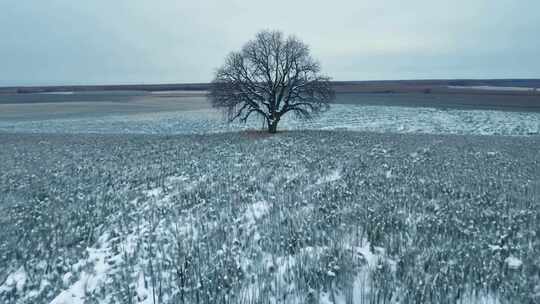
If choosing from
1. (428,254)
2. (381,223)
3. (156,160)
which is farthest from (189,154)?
(428,254)

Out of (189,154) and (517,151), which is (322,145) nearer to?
(189,154)

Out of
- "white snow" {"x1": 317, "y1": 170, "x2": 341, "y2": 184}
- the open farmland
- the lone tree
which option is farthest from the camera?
the lone tree

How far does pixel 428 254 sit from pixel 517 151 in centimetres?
1480

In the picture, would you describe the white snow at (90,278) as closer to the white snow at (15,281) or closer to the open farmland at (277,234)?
the open farmland at (277,234)

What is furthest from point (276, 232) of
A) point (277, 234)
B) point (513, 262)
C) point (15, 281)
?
point (15, 281)

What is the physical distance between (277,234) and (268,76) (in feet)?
70.2

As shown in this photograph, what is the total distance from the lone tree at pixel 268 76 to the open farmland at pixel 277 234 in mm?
14135

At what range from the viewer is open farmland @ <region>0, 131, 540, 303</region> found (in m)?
4.69

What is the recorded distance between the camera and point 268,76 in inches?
1037

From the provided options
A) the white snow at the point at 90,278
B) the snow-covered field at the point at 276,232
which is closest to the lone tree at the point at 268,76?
the snow-covered field at the point at 276,232

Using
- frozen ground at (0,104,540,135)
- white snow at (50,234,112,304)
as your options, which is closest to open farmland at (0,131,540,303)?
white snow at (50,234,112,304)

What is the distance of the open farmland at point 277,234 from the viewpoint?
4688mm

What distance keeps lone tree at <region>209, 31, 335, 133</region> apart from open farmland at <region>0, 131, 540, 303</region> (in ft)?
46.4

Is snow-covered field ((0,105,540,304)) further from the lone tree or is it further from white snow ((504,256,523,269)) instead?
the lone tree
